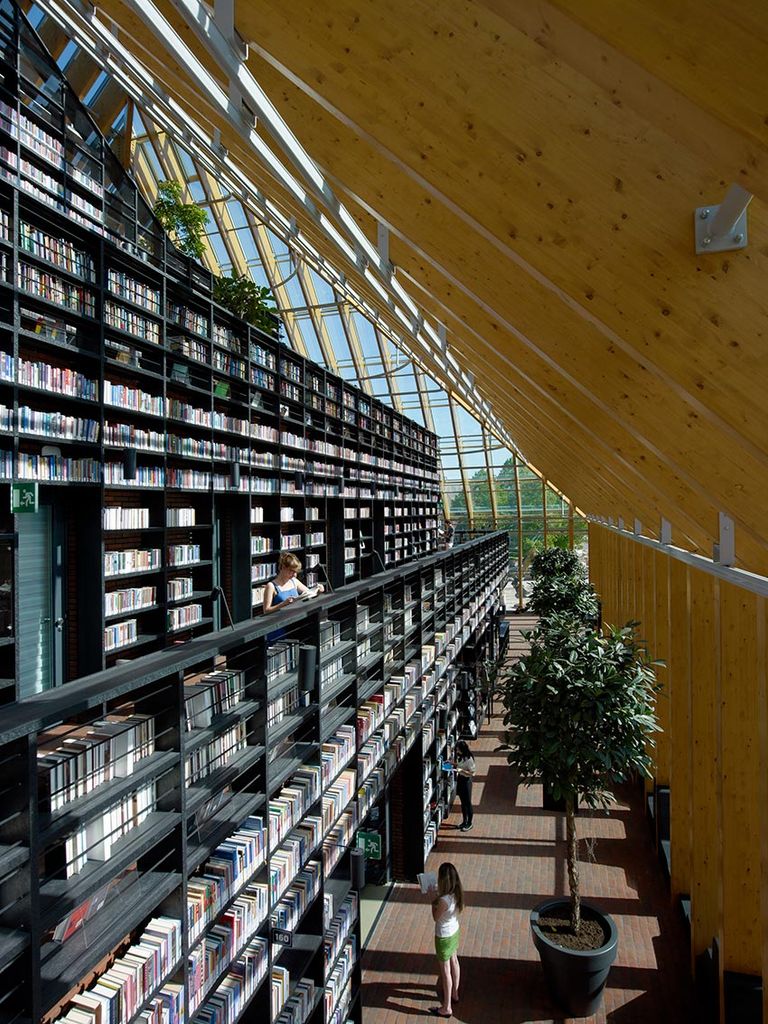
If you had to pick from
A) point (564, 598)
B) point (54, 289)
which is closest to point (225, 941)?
point (54, 289)

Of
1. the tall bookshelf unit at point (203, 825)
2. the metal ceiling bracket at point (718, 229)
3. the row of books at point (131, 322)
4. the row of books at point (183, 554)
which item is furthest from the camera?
the row of books at point (183, 554)

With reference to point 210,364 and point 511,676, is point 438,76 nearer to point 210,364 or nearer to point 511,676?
point 511,676

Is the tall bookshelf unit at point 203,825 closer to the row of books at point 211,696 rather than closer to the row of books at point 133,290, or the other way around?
the row of books at point 211,696

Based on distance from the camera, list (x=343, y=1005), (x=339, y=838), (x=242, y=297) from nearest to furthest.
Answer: (x=339, y=838) < (x=343, y=1005) < (x=242, y=297)

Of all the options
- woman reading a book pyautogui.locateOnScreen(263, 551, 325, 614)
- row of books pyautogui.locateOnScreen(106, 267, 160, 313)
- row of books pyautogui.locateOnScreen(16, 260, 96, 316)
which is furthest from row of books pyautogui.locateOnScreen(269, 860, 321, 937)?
row of books pyautogui.locateOnScreen(106, 267, 160, 313)

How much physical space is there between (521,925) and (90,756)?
207 inches

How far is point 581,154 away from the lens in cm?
175

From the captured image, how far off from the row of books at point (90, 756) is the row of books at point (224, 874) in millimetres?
648

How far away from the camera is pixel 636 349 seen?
229 cm

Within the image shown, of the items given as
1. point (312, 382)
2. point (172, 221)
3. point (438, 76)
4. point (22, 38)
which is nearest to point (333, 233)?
point (438, 76)

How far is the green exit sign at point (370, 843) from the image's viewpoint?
4750 mm

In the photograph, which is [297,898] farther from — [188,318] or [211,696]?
[188,318]

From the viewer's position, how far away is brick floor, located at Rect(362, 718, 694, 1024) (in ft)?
16.3

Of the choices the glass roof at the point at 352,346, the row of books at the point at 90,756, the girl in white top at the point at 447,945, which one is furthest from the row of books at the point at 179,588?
the glass roof at the point at 352,346
